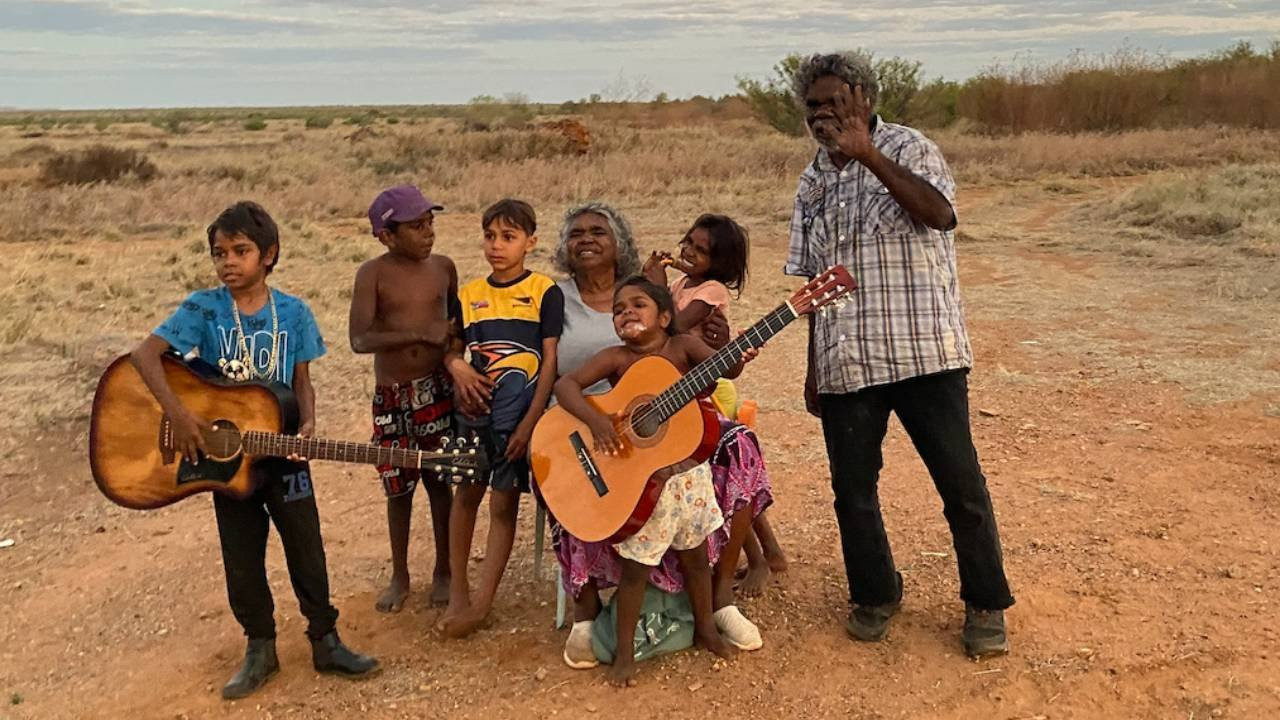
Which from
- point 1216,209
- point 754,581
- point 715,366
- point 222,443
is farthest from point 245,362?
point 1216,209

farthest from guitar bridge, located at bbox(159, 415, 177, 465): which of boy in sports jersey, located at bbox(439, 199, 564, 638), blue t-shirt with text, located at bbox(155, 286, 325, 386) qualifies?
boy in sports jersey, located at bbox(439, 199, 564, 638)

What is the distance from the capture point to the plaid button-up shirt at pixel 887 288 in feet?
10.9

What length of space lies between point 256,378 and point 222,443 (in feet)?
0.76

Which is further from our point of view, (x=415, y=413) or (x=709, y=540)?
(x=415, y=413)

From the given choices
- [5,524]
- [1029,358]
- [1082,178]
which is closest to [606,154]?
[1082,178]

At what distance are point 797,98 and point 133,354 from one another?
2.20m

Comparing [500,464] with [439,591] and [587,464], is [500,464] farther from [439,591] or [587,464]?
[439,591]

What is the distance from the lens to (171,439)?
3.32 meters

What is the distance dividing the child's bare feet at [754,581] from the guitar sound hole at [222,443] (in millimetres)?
1929

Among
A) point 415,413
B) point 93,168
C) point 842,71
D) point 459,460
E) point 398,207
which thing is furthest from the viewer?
point 93,168

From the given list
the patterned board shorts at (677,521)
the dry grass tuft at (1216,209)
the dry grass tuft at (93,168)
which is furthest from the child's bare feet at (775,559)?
the dry grass tuft at (93,168)

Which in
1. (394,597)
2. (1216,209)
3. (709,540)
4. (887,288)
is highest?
(887,288)

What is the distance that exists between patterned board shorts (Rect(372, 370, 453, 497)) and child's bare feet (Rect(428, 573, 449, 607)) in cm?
62

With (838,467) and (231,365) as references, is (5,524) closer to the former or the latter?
(231,365)
